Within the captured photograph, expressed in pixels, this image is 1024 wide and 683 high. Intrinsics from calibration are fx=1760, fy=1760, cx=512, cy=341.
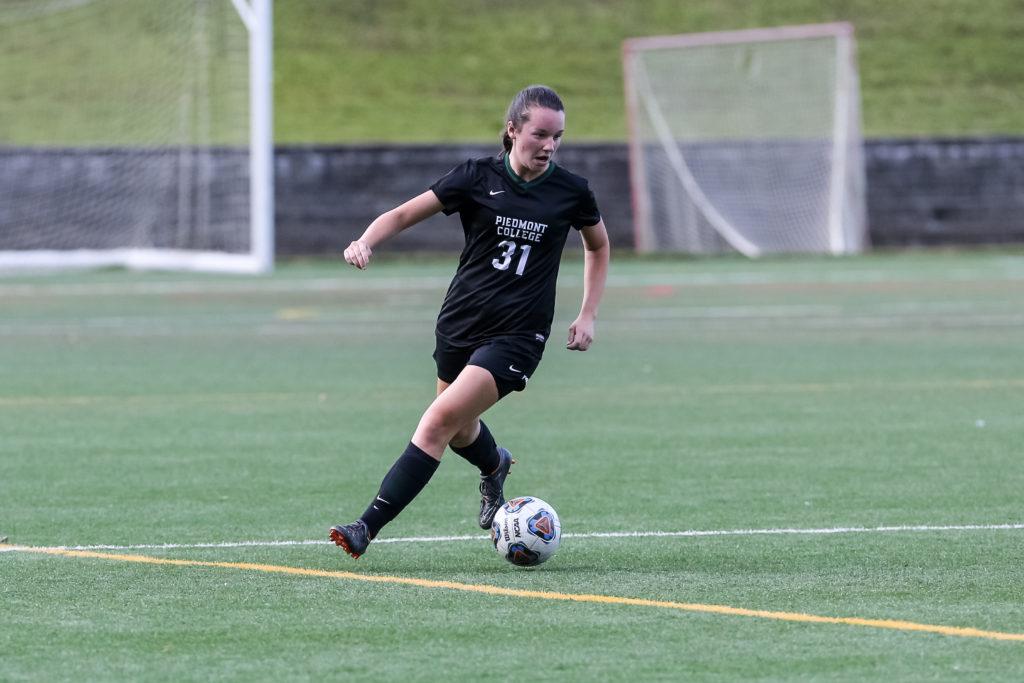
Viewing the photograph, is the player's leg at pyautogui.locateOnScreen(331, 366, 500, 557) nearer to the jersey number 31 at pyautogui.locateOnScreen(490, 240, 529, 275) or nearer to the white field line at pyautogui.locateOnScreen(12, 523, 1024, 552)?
the jersey number 31 at pyautogui.locateOnScreen(490, 240, 529, 275)

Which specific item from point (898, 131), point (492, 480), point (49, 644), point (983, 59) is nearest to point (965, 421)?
point (492, 480)

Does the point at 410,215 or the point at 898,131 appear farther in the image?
the point at 898,131

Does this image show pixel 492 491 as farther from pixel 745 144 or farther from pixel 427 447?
pixel 745 144

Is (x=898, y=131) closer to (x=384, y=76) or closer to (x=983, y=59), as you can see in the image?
(x=983, y=59)

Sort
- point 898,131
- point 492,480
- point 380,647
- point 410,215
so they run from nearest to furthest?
point 380,647
point 410,215
point 492,480
point 898,131

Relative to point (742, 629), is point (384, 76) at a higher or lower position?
higher

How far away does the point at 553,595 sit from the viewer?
21.2ft

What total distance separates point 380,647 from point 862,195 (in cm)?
2940

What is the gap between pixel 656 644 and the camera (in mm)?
5625

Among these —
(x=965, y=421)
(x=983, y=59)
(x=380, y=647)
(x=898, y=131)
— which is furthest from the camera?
(x=983, y=59)

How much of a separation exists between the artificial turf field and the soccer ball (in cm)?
10

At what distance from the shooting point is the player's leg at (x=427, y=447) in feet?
23.3

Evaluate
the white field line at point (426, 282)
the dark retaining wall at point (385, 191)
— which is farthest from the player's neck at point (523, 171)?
the dark retaining wall at point (385, 191)

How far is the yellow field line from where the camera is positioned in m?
5.82
